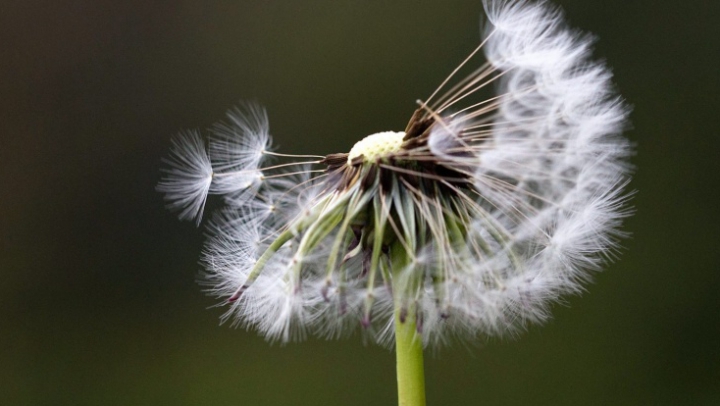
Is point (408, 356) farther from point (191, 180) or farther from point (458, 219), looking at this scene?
point (191, 180)

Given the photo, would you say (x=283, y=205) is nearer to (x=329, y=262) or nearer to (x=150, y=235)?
(x=329, y=262)

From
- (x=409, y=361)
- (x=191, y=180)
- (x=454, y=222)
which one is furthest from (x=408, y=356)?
(x=191, y=180)

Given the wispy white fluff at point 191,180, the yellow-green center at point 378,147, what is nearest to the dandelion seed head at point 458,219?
the yellow-green center at point 378,147

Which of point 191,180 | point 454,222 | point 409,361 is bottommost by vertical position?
point 409,361

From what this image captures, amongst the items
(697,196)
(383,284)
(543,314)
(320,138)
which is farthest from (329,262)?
(697,196)

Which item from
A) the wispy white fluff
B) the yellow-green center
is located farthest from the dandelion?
the wispy white fluff

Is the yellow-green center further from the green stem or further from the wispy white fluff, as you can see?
the wispy white fluff
